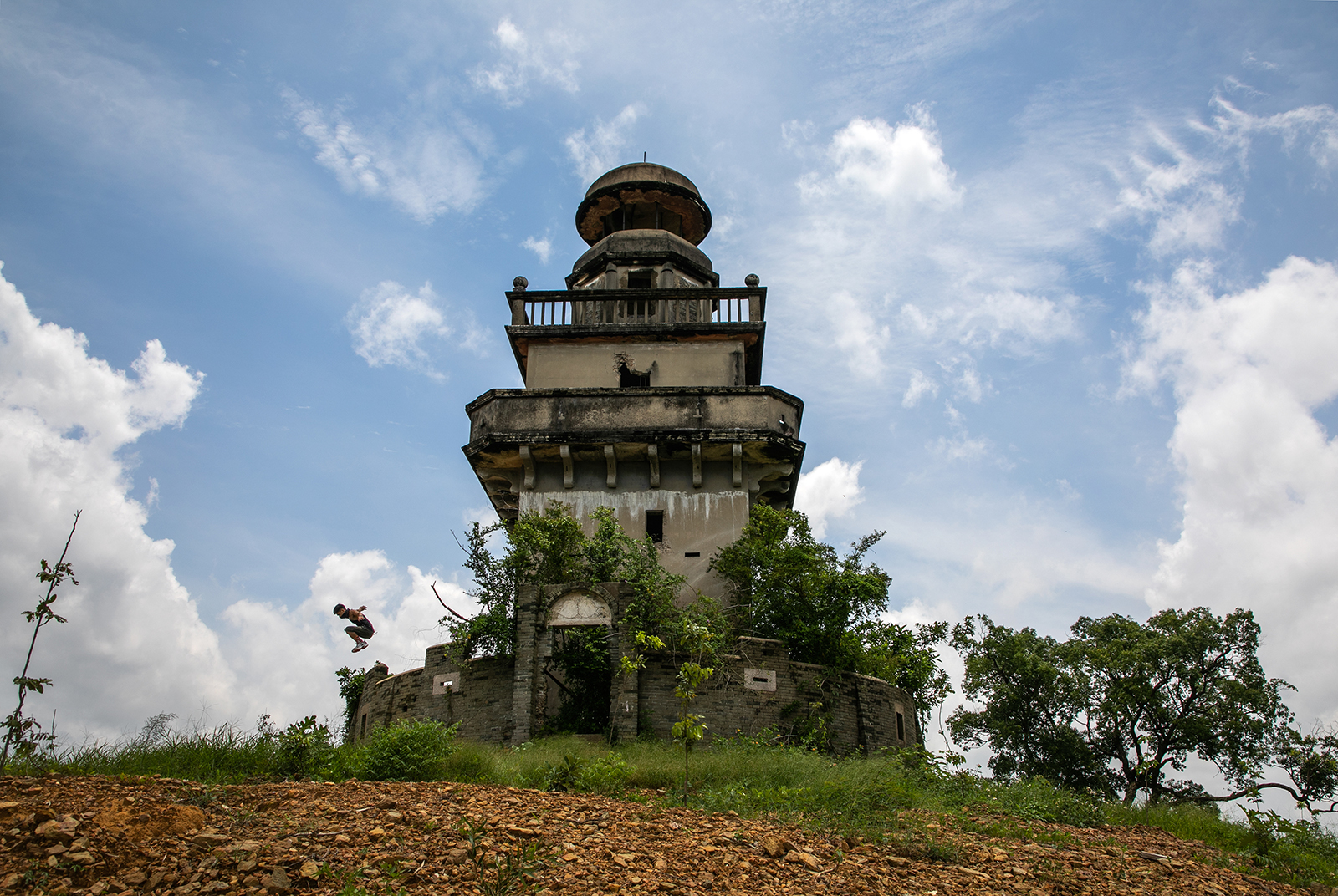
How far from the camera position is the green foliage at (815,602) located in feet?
56.6

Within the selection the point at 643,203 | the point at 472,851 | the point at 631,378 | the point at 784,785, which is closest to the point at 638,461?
the point at 631,378

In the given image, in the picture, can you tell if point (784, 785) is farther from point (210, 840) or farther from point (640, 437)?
point (640, 437)

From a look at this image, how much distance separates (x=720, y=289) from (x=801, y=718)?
10711mm

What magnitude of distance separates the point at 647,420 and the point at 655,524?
2212 mm

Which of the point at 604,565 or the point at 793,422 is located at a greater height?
the point at 793,422

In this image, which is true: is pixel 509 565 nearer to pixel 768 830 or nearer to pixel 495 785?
pixel 495 785

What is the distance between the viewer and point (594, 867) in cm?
776

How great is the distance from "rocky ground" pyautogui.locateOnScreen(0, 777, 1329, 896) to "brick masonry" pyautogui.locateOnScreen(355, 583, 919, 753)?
5.10 metres

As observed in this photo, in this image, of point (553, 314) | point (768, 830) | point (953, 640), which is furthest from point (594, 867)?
point (953, 640)

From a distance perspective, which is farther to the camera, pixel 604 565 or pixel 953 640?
pixel 953 640

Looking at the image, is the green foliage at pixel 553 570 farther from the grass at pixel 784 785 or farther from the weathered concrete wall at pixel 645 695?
the grass at pixel 784 785

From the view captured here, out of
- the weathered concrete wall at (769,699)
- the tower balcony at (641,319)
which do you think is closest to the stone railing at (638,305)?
the tower balcony at (641,319)

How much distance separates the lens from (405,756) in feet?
36.6

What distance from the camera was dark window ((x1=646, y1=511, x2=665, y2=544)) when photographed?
20297mm
